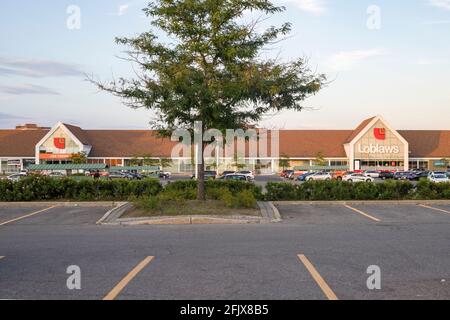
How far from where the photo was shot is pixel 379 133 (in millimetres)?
72938

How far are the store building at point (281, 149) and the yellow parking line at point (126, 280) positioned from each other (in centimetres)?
5947

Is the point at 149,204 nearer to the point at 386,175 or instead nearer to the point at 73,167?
the point at 73,167

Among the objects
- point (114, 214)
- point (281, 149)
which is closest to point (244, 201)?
point (114, 214)

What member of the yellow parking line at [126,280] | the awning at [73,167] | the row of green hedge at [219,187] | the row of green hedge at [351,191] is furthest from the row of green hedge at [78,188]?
the awning at [73,167]

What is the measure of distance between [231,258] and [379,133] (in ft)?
221

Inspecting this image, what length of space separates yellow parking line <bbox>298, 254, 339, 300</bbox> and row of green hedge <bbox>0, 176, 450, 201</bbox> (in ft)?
40.8

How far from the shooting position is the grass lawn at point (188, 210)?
16.8 m

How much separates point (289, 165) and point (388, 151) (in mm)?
14211

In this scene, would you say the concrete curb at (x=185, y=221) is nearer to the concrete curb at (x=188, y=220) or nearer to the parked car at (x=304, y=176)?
the concrete curb at (x=188, y=220)

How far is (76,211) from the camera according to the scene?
18906 millimetres

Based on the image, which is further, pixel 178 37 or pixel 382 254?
pixel 178 37

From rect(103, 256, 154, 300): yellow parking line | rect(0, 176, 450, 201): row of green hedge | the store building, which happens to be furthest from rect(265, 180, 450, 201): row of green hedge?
the store building
